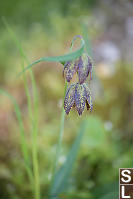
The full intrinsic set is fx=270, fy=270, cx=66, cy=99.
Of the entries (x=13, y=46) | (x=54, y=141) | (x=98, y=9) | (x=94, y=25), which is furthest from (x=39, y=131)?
(x=98, y=9)

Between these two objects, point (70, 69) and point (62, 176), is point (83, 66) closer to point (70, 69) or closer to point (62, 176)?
point (70, 69)

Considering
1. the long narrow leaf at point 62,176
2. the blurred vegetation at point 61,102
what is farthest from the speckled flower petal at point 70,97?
the long narrow leaf at point 62,176

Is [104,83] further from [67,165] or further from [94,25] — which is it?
[67,165]

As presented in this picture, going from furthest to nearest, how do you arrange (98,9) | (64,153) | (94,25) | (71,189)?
1. (98,9)
2. (94,25)
3. (64,153)
4. (71,189)

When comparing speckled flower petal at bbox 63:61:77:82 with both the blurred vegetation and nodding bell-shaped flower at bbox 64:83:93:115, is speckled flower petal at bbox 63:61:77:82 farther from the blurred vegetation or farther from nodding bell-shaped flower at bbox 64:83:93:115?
the blurred vegetation

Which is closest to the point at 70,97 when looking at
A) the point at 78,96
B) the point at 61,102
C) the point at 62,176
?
the point at 78,96

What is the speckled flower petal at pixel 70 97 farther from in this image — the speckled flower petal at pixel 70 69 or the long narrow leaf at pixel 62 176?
the long narrow leaf at pixel 62 176

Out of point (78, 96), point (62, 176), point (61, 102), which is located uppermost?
point (61, 102)
